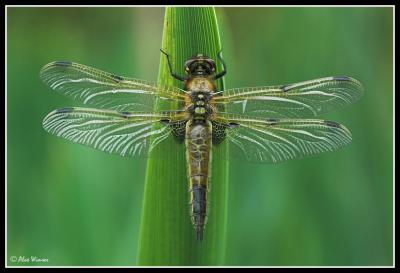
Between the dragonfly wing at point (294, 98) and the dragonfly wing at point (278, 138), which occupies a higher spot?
the dragonfly wing at point (294, 98)

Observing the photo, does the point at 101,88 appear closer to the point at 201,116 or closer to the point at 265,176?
the point at 201,116

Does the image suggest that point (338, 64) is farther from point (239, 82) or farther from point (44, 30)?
point (44, 30)

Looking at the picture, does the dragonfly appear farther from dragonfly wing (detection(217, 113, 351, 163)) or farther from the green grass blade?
the green grass blade

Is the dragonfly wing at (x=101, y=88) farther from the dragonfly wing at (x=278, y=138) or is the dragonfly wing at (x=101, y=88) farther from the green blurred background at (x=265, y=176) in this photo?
the green blurred background at (x=265, y=176)

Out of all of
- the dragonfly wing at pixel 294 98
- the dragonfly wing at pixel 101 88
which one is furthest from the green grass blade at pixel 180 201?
the dragonfly wing at pixel 294 98

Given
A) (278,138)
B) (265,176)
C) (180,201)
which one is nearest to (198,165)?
(180,201)

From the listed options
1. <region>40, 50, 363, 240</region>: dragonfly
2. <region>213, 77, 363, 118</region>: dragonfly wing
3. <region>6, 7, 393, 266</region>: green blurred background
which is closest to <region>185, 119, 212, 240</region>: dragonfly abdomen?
<region>40, 50, 363, 240</region>: dragonfly
